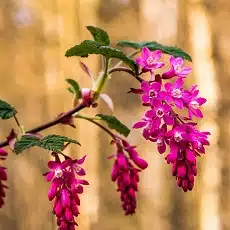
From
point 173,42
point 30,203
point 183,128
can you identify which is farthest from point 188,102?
point 30,203

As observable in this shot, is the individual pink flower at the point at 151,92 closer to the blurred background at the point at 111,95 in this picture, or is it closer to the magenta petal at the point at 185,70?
the magenta petal at the point at 185,70

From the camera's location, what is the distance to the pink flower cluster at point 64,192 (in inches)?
18.7

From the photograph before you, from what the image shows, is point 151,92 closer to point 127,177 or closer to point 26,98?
point 127,177

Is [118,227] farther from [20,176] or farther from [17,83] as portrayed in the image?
[17,83]

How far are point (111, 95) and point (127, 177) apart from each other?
111 cm

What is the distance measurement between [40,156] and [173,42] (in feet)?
1.87

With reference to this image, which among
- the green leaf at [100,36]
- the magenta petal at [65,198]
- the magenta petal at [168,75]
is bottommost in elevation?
the magenta petal at [65,198]

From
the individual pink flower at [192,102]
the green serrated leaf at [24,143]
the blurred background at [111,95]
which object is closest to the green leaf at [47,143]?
the green serrated leaf at [24,143]

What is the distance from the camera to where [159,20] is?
170 cm

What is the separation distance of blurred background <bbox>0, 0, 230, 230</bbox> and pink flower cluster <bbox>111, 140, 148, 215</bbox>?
1.05 metres

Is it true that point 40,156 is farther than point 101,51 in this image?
Yes

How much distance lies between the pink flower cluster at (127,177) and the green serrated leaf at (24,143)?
0.46 ft

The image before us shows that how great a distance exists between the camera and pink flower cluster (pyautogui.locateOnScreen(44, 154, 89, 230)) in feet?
1.56

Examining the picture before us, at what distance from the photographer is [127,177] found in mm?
617
